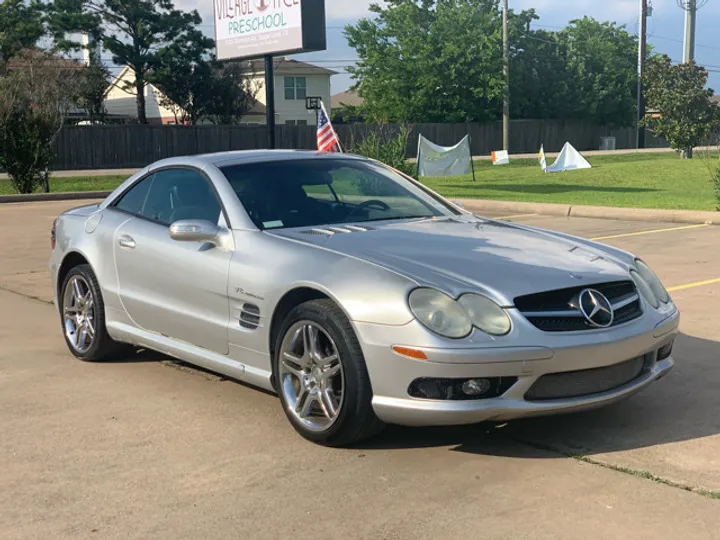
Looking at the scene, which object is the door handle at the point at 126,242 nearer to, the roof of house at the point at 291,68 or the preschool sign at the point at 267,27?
the preschool sign at the point at 267,27

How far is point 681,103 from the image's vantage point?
38156 millimetres

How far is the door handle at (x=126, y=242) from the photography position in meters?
5.86

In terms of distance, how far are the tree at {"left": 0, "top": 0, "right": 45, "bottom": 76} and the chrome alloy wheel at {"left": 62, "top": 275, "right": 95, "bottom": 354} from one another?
5603 centimetres

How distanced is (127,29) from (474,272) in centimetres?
5958

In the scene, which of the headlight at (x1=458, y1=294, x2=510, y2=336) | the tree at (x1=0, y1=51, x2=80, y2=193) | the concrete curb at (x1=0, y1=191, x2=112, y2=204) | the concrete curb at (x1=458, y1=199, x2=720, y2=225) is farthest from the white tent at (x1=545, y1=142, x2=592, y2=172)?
the headlight at (x1=458, y1=294, x2=510, y2=336)

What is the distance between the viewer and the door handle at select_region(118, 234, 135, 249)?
5.86 meters

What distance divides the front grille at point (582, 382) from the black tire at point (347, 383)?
740mm

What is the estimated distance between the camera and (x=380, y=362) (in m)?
4.18

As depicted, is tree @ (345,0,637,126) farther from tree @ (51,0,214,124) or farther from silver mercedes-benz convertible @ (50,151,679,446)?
silver mercedes-benz convertible @ (50,151,679,446)

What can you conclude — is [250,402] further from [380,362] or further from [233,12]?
[233,12]

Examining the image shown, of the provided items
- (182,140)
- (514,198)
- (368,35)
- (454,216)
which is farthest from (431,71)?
(454,216)

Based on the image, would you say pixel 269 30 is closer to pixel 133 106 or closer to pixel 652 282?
pixel 652 282

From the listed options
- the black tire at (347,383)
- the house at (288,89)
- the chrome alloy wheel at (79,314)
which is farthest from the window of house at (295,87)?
the black tire at (347,383)

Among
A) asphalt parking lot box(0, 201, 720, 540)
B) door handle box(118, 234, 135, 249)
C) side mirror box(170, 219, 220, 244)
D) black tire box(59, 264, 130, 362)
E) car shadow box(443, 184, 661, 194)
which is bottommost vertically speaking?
car shadow box(443, 184, 661, 194)
